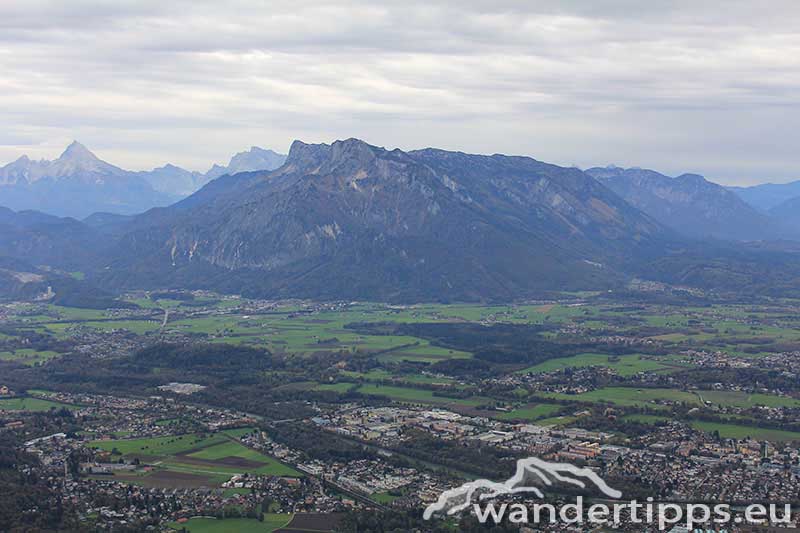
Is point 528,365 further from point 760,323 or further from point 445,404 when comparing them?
point 760,323

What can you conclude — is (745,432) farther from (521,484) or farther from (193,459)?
(193,459)

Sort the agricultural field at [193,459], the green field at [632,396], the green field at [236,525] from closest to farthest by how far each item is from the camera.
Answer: the green field at [236,525] → the agricultural field at [193,459] → the green field at [632,396]

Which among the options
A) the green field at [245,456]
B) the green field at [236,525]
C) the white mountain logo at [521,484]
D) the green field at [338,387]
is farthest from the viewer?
the green field at [338,387]

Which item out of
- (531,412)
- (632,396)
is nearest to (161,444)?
(531,412)

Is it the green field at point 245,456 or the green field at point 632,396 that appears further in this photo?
the green field at point 632,396

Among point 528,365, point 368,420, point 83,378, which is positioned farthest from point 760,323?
point 83,378

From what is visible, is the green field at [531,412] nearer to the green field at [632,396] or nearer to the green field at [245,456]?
the green field at [632,396]

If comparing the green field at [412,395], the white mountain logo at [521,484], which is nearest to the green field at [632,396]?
the green field at [412,395]
